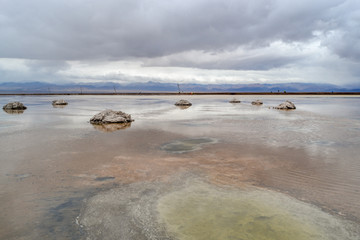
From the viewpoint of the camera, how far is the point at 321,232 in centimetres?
364

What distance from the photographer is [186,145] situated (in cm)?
931

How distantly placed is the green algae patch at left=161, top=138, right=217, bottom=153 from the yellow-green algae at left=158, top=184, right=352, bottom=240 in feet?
11.7

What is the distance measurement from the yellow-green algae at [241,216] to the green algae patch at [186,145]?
140 inches

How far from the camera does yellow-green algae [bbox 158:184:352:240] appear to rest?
359 centimetres

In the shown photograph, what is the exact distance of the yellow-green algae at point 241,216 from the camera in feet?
11.8

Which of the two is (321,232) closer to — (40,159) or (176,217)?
(176,217)

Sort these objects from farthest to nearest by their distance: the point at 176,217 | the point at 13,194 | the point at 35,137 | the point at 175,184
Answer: the point at 35,137, the point at 175,184, the point at 13,194, the point at 176,217

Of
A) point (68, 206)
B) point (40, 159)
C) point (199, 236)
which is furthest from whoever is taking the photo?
point (40, 159)

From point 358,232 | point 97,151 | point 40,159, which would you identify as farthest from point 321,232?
point 40,159

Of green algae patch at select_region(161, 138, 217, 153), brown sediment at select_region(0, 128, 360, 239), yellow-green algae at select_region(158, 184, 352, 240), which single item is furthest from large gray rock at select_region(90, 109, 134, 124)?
yellow-green algae at select_region(158, 184, 352, 240)

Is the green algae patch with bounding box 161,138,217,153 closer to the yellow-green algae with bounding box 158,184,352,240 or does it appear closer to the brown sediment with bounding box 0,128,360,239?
the brown sediment with bounding box 0,128,360,239

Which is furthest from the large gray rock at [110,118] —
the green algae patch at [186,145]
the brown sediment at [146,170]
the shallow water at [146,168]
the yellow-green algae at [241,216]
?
the yellow-green algae at [241,216]

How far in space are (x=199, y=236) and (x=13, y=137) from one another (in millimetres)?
10905

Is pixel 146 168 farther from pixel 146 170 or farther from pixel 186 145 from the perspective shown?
pixel 186 145
